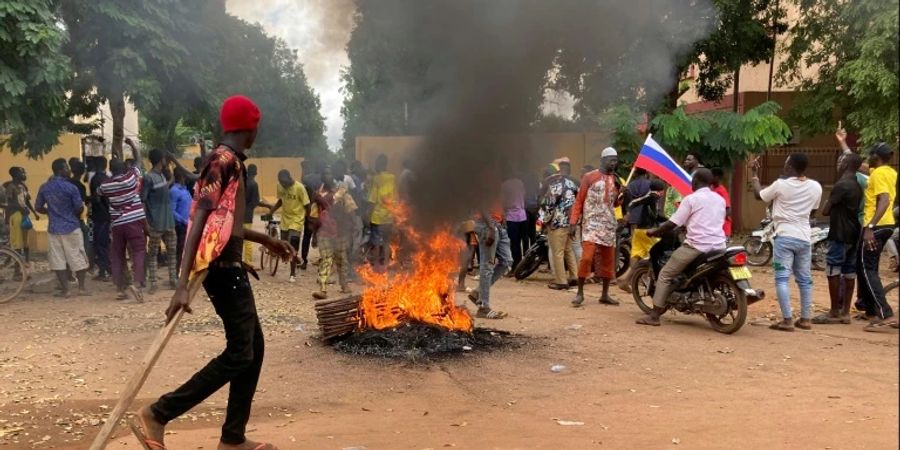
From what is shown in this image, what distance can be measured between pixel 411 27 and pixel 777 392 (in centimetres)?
447

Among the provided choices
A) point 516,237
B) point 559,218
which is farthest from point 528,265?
point 559,218

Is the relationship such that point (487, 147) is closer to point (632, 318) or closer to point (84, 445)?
point (632, 318)

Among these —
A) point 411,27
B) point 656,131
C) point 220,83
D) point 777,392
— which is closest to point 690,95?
point 656,131

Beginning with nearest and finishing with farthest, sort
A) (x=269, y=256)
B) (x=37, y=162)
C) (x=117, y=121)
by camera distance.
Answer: (x=269, y=256), (x=117, y=121), (x=37, y=162)

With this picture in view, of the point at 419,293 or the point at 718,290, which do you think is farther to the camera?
the point at 718,290

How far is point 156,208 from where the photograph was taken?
347 inches

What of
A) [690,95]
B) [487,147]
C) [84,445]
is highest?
[690,95]

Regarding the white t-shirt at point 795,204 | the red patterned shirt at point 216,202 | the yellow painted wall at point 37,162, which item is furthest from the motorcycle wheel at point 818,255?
the yellow painted wall at point 37,162

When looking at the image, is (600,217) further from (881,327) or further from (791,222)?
(881,327)

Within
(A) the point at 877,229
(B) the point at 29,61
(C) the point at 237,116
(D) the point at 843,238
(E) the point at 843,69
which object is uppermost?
(E) the point at 843,69

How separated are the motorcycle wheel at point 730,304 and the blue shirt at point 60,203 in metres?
7.45

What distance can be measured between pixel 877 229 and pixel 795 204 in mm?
1094

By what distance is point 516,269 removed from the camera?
10.6 m

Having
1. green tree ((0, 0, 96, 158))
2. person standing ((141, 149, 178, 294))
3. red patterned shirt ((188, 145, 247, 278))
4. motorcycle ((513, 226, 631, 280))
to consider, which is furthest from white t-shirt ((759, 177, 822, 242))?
green tree ((0, 0, 96, 158))
